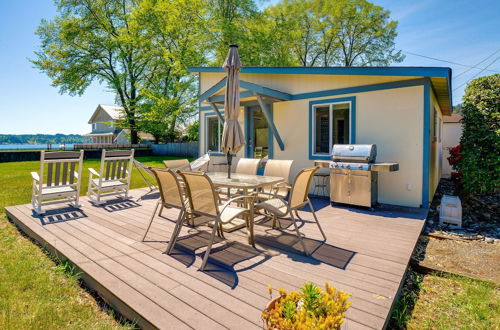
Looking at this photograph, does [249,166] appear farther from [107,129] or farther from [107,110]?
[107,129]

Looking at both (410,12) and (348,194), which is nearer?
(348,194)

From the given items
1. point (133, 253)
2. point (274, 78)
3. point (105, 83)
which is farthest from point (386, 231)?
point (105, 83)

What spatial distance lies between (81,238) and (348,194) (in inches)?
181

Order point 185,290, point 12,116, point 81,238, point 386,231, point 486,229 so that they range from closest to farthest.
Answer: point 185,290
point 81,238
point 386,231
point 486,229
point 12,116

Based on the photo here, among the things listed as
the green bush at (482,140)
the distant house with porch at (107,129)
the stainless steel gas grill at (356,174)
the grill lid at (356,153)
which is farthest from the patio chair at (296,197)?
the distant house with porch at (107,129)

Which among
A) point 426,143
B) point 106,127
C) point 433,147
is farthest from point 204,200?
point 106,127

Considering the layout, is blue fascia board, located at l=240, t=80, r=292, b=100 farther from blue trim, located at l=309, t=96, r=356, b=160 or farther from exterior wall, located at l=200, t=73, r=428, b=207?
blue trim, located at l=309, t=96, r=356, b=160

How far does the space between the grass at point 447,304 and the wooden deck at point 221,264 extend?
23 cm

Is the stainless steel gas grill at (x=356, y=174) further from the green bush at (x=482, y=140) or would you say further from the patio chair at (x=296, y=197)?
the patio chair at (x=296, y=197)

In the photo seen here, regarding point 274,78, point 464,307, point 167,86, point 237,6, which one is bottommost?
point 464,307

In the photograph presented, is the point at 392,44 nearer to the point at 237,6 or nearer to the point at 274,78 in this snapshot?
the point at 237,6

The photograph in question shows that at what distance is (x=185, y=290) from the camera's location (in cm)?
219

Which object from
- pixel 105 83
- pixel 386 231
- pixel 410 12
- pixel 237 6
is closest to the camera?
pixel 386 231

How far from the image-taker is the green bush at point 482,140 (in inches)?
201
